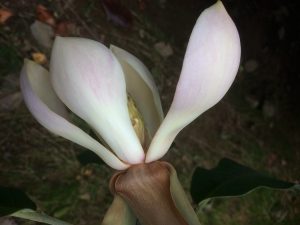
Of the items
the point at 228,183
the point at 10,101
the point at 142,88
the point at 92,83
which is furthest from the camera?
the point at 10,101

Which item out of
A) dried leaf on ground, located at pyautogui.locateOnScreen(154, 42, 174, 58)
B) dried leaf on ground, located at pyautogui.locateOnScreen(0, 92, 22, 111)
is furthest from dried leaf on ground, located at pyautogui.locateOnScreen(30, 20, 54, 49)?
dried leaf on ground, located at pyautogui.locateOnScreen(154, 42, 174, 58)

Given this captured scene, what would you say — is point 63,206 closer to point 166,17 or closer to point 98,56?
point 166,17

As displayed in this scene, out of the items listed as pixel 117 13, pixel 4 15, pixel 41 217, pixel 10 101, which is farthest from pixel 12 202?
pixel 117 13

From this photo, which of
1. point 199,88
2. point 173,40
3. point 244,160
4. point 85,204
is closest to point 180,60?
point 173,40

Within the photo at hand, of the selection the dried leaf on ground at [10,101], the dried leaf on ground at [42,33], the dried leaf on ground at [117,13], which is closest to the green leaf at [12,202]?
the dried leaf on ground at [10,101]

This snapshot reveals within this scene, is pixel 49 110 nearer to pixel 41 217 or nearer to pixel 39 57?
pixel 41 217

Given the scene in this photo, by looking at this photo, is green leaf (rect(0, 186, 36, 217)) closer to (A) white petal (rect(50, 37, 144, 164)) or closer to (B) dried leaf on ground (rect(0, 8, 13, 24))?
(A) white petal (rect(50, 37, 144, 164))

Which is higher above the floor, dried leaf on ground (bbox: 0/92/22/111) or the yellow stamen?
the yellow stamen

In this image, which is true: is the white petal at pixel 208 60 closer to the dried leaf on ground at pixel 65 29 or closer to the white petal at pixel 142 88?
the white petal at pixel 142 88
